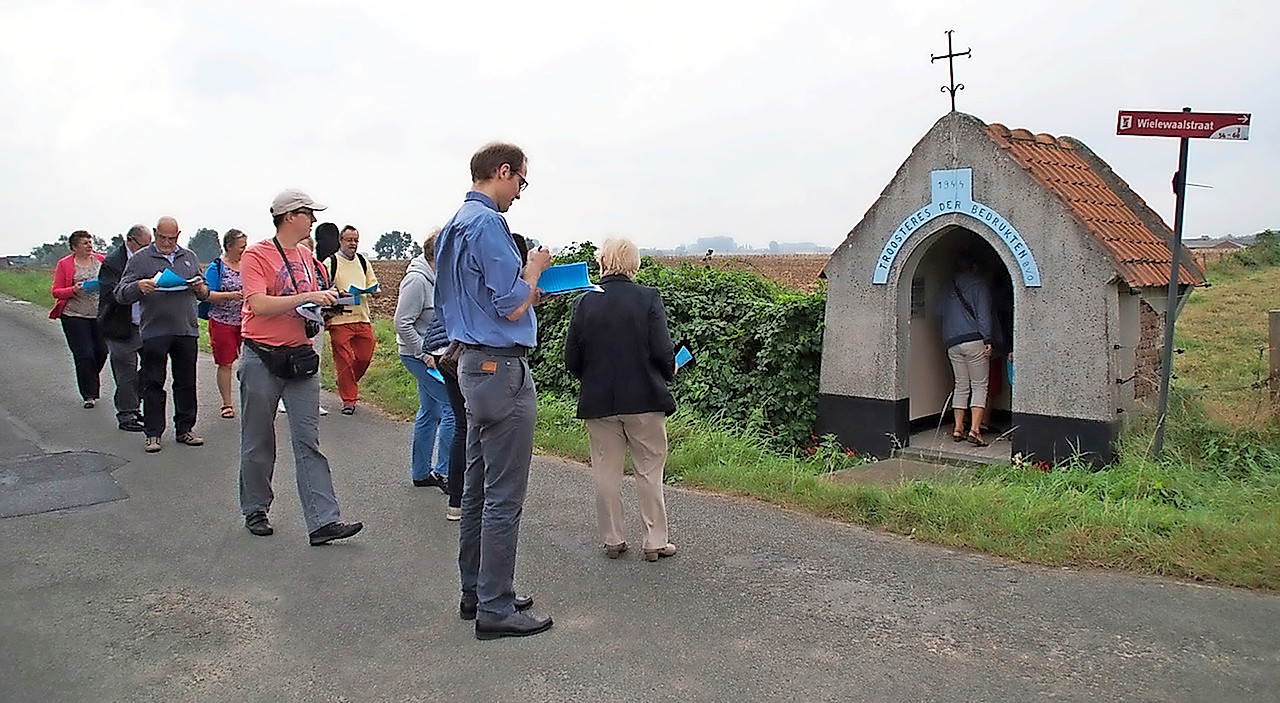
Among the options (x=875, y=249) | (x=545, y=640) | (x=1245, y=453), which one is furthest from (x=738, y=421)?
(x=545, y=640)

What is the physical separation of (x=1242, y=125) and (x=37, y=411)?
Result: 10.5 metres

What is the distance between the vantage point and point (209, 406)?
33.9 ft

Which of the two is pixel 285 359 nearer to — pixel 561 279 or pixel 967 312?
pixel 561 279

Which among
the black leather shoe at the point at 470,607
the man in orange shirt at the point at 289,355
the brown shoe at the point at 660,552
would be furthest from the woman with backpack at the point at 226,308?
the black leather shoe at the point at 470,607

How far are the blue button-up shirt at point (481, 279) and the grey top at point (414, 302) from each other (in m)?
2.22

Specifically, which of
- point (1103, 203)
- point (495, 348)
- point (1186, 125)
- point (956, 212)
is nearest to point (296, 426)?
point (495, 348)

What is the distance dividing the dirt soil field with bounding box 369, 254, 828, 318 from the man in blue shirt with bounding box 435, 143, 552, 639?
5315mm

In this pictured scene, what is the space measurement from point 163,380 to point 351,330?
218 centimetres

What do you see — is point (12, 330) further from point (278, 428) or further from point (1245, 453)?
point (1245, 453)

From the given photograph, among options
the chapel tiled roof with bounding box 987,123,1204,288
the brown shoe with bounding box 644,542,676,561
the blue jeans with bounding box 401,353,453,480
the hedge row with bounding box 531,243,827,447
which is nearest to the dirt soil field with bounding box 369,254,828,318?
the hedge row with bounding box 531,243,827,447

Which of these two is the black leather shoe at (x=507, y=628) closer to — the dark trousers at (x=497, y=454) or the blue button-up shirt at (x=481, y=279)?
the dark trousers at (x=497, y=454)

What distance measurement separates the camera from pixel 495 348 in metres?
4.23

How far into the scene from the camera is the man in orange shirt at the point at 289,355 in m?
5.60

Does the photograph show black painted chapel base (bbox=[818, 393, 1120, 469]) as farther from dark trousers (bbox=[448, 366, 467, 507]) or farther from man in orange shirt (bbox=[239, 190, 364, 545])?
man in orange shirt (bbox=[239, 190, 364, 545])
